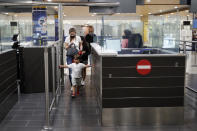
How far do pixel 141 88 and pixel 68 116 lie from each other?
1.36 meters

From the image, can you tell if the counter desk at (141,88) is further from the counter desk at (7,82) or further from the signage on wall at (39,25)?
the signage on wall at (39,25)

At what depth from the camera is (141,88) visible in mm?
4152

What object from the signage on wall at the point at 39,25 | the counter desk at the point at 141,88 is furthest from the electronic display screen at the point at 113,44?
the signage on wall at the point at 39,25

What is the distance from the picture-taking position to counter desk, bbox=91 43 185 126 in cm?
407

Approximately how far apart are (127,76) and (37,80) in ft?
8.84

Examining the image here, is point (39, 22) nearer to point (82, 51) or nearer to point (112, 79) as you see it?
point (82, 51)

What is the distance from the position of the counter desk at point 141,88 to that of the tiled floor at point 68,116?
20 centimetres

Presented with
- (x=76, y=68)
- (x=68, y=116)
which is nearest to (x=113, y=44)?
(x=76, y=68)

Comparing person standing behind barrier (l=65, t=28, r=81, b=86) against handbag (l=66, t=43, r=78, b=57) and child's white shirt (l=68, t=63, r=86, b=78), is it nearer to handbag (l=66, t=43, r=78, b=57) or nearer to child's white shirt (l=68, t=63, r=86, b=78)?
handbag (l=66, t=43, r=78, b=57)

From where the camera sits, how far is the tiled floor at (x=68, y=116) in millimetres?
4023

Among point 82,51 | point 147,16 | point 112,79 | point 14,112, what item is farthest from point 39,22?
point 147,16

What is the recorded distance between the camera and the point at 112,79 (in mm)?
4086

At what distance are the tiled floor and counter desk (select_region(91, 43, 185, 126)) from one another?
20cm

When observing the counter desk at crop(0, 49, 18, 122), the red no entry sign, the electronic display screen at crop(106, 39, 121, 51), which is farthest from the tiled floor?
the electronic display screen at crop(106, 39, 121, 51)
